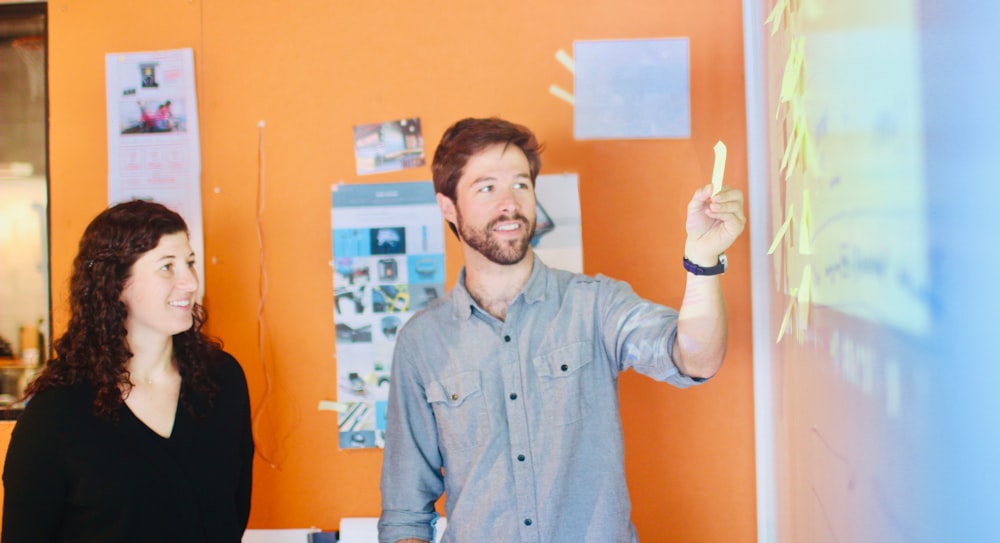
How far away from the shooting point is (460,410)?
59.7 inches

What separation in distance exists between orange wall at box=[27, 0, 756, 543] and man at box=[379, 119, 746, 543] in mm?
357

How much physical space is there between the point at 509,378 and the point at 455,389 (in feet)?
0.37

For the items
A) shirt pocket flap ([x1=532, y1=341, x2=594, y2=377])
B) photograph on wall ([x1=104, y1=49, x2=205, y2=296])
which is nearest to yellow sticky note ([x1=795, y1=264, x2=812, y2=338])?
shirt pocket flap ([x1=532, y1=341, x2=594, y2=377])

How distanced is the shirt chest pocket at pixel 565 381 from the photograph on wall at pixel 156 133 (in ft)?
3.53

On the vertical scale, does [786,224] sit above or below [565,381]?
above

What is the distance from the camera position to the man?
144 cm

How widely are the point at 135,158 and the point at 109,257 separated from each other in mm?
593

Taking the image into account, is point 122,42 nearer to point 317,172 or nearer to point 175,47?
point 175,47

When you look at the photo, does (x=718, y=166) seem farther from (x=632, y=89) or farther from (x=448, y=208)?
(x=632, y=89)

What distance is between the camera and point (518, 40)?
1.94m

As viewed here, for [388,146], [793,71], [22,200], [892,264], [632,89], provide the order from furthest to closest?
[22,200] → [388,146] → [632,89] → [793,71] → [892,264]

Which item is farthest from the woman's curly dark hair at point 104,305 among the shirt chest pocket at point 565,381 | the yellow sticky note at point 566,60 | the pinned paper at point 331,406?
the yellow sticky note at point 566,60

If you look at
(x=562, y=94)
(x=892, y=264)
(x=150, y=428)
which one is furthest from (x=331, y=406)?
(x=892, y=264)

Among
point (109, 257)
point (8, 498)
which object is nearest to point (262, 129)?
point (109, 257)
